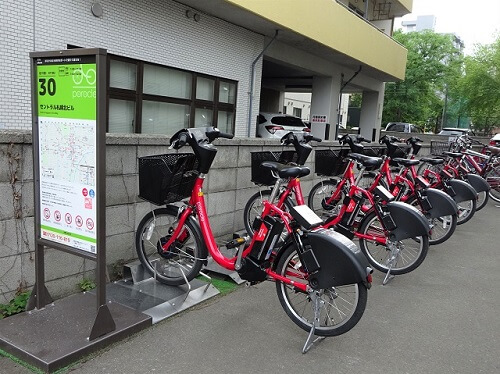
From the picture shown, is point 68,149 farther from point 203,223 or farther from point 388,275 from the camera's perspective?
point 388,275

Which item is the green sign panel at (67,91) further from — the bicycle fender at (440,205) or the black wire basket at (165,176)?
the bicycle fender at (440,205)

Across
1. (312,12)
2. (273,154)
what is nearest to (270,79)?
(312,12)

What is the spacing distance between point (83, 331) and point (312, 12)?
1043cm

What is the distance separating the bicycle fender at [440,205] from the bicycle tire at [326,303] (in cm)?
282

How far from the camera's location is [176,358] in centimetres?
286

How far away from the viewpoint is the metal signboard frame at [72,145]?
2736mm

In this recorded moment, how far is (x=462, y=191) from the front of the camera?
654 centimetres

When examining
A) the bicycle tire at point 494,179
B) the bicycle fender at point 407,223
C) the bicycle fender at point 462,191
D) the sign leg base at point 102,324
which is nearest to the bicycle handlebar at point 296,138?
the bicycle fender at point 407,223

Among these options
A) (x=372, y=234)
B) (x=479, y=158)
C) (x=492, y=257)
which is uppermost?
(x=479, y=158)

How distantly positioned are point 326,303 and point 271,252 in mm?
573

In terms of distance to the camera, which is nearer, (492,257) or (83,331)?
(83,331)

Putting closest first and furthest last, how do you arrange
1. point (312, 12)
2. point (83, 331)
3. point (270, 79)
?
point (83, 331), point (312, 12), point (270, 79)

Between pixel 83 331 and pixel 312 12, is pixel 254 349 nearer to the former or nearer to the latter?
pixel 83 331

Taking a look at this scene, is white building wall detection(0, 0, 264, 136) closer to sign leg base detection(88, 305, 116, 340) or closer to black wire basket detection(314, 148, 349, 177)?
black wire basket detection(314, 148, 349, 177)
